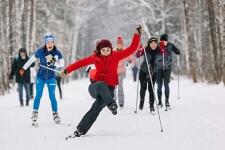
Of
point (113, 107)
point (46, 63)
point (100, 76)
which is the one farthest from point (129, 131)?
point (46, 63)

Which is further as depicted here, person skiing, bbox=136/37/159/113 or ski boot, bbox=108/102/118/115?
person skiing, bbox=136/37/159/113

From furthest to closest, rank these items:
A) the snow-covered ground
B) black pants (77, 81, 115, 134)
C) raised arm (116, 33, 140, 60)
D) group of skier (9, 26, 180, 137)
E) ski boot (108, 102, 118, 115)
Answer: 1. raised arm (116, 33, 140, 60)
2. group of skier (9, 26, 180, 137)
3. black pants (77, 81, 115, 134)
4. ski boot (108, 102, 118, 115)
5. the snow-covered ground

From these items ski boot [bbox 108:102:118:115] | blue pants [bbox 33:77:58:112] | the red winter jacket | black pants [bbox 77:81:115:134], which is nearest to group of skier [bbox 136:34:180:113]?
blue pants [bbox 33:77:58:112]

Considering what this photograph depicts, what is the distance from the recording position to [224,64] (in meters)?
18.8

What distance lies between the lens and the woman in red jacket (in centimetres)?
865

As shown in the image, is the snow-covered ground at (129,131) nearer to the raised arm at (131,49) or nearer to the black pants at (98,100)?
the black pants at (98,100)

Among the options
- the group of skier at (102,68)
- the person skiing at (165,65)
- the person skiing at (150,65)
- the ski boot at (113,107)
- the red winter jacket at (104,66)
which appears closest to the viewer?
the ski boot at (113,107)

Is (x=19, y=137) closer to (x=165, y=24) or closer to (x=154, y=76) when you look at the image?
(x=154, y=76)

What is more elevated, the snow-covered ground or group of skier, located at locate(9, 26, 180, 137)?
group of skier, located at locate(9, 26, 180, 137)

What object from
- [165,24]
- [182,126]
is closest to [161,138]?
[182,126]

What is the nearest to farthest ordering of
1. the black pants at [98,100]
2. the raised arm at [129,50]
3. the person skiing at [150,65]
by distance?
1. the black pants at [98,100]
2. the raised arm at [129,50]
3. the person skiing at [150,65]

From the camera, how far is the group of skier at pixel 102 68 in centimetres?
870

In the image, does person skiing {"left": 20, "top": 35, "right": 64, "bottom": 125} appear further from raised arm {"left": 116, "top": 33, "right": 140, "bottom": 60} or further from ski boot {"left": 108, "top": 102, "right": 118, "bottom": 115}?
ski boot {"left": 108, "top": 102, "right": 118, "bottom": 115}

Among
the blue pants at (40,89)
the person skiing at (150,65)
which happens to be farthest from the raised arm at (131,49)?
A: the person skiing at (150,65)
